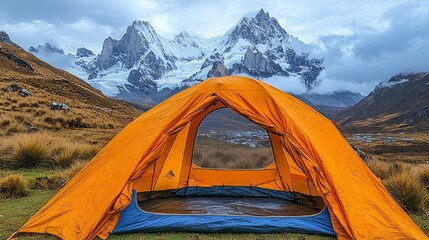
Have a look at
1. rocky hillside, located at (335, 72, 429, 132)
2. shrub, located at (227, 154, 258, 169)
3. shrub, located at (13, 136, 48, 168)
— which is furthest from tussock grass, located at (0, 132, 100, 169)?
rocky hillside, located at (335, 72, 429, 132)

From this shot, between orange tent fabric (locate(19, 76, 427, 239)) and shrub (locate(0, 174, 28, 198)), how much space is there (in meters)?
2.68

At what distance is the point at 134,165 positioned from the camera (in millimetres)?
6043

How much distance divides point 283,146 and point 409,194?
2.94 metres

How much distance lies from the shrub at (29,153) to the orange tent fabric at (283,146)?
18.7ft

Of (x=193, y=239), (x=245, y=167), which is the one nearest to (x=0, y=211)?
(x=193, y=239)

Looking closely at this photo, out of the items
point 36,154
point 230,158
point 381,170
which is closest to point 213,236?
point 230,158

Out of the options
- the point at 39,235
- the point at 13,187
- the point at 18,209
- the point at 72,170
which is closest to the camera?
the point at 39,235

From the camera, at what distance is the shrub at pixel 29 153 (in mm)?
11469

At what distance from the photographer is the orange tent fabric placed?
576 centimetres

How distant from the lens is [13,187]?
338 inches

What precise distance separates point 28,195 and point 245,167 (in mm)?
5165

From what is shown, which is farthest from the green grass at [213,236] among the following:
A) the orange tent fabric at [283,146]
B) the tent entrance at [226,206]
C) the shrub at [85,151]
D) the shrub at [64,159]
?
the shrub at [85,151]

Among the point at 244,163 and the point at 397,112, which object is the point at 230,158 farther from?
the point at 397,112

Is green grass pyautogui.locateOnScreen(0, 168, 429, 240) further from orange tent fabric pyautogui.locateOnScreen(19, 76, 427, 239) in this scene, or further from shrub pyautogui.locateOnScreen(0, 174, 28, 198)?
orange tent fabric pyautogui.locateOnScreen(19, 76, 427, 239)
